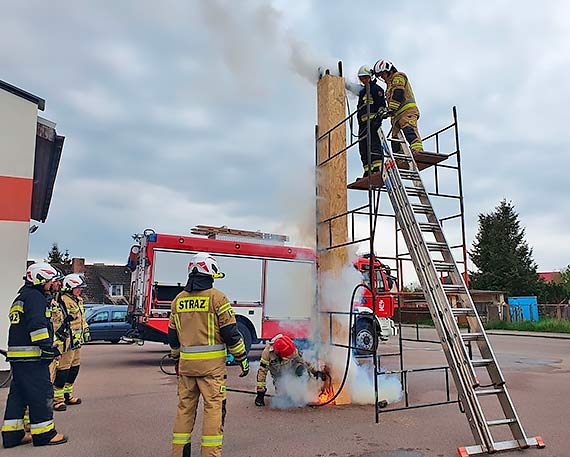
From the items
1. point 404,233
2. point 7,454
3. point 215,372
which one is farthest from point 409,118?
point 7,454

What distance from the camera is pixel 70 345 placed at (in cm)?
723

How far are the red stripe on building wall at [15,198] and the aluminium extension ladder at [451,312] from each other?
6.88 m

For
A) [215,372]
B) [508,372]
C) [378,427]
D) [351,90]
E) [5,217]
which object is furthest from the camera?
[508,372]

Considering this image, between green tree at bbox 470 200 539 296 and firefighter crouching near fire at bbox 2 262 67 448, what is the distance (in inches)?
1359

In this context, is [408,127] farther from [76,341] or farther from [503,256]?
[503,256]

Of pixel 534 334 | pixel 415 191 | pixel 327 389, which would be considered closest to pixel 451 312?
pixel 415 191

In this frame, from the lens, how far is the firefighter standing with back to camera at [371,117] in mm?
6645

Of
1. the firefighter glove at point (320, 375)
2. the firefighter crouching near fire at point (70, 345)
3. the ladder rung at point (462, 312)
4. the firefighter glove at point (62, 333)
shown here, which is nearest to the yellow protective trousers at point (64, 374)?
the firefighter crouching near fire at point (70, 345)

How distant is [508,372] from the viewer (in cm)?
1105

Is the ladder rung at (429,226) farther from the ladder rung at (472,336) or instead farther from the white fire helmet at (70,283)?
the white fire helmet at (70,283)

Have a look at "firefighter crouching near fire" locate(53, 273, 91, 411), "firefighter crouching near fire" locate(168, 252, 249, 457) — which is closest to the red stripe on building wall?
"firefighter crouching near fire" locate(53, 273, 91, 411)

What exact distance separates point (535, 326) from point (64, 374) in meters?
24.4

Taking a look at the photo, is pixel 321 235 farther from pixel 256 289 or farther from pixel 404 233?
pixel 256 289

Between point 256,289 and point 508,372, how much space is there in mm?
5835
